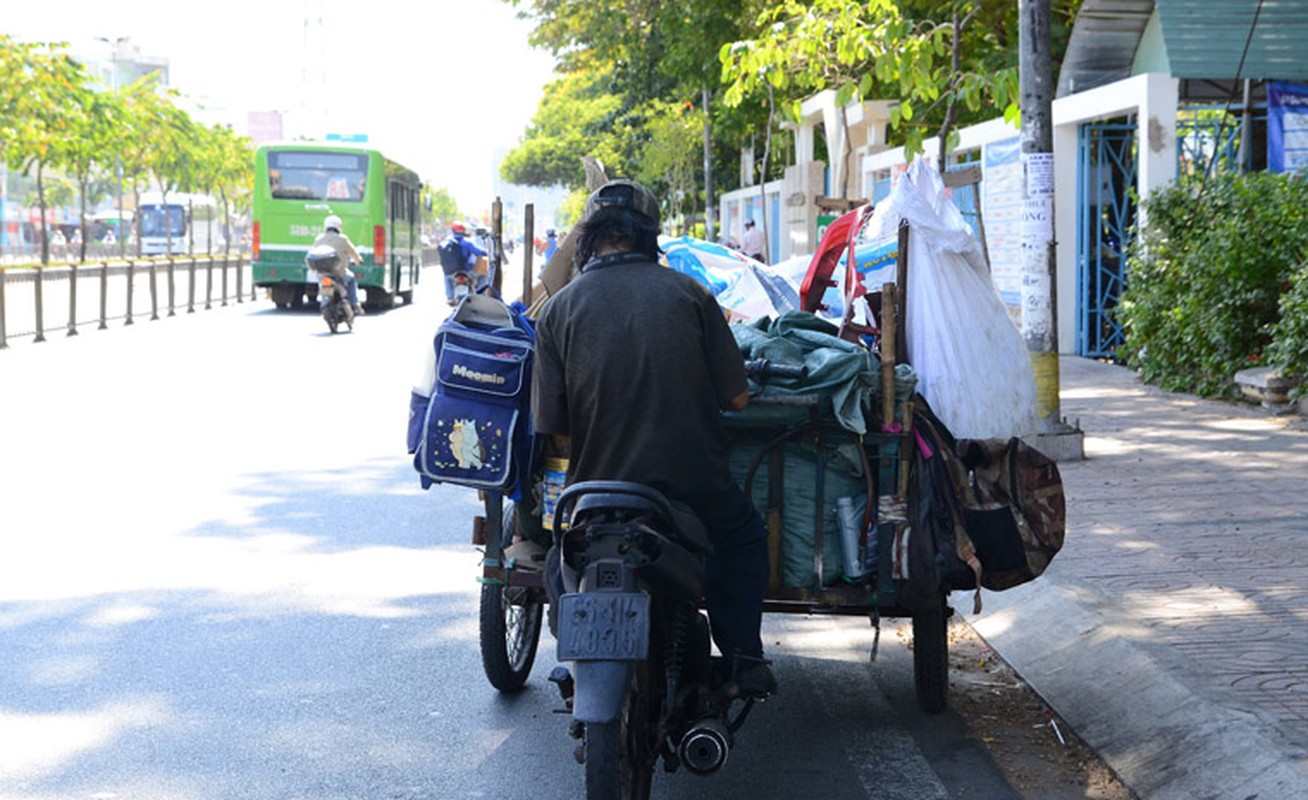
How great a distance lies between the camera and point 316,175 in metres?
32.2

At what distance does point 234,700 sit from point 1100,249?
14563mm

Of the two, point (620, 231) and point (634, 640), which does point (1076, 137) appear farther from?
point (634, 640)

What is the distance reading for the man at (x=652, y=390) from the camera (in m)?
4.32

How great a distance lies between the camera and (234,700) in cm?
578

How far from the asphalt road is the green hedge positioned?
6.66 m

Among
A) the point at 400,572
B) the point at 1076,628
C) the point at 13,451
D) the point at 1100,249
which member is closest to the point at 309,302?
the point at 1100,249

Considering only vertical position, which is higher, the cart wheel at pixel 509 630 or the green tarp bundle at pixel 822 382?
the green tarp bundle at pixel 822 382

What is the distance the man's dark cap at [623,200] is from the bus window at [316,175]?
2796 centimetres

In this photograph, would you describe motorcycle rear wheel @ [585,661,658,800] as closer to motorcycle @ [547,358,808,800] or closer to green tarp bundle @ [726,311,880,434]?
motorcycle @ [547,358,808,800]

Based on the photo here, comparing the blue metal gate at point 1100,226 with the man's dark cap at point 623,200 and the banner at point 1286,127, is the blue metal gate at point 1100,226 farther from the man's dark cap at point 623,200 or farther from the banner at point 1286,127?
the man's dark cap at point 623,200

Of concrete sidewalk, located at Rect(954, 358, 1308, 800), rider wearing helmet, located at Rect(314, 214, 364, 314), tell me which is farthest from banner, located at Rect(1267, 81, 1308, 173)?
rider wearing helmet, located at Rect(314, 214, 364, 314)

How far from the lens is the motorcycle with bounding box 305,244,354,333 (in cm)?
2502

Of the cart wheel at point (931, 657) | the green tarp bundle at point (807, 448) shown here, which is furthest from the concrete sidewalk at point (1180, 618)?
the green tarp bundle at point (807, 448)

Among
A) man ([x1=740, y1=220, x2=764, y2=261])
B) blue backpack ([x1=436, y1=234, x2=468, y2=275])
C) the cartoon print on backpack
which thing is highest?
man ([x1=740, y1=220, x2=764, y2=261])
